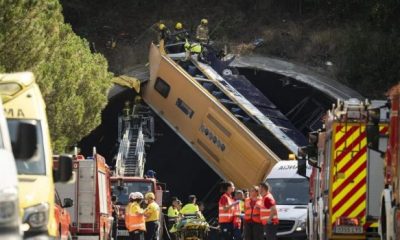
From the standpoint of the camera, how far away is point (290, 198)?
103 ft

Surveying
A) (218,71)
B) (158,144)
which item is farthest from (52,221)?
(158,144)

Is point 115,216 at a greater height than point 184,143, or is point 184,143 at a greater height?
point 184,143

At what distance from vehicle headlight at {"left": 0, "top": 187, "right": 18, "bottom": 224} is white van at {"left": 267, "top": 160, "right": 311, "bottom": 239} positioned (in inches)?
744

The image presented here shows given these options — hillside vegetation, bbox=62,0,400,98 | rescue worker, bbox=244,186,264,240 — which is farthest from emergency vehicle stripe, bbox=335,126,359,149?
hillside vegetation, bbox=62,0,400,98

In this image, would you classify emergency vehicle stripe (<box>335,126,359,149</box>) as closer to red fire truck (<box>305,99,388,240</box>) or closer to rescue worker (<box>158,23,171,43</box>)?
red fire truck (<box>305,99,388,240</box>)

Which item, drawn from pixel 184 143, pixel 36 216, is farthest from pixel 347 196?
pixel 184 143

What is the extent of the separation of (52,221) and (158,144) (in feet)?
103

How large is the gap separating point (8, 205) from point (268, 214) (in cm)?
1565

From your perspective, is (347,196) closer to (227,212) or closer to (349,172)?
(349,172)

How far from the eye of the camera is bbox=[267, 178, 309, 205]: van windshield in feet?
103

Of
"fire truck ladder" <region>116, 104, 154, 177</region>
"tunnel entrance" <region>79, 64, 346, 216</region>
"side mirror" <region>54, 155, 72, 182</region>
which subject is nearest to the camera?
"side mirror" <region>54, 155, 72, 182</region>

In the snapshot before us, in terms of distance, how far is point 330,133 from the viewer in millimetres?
22578

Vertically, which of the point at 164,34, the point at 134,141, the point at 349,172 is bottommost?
the point at 349,172

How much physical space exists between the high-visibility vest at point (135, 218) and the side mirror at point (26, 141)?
15605 mm
